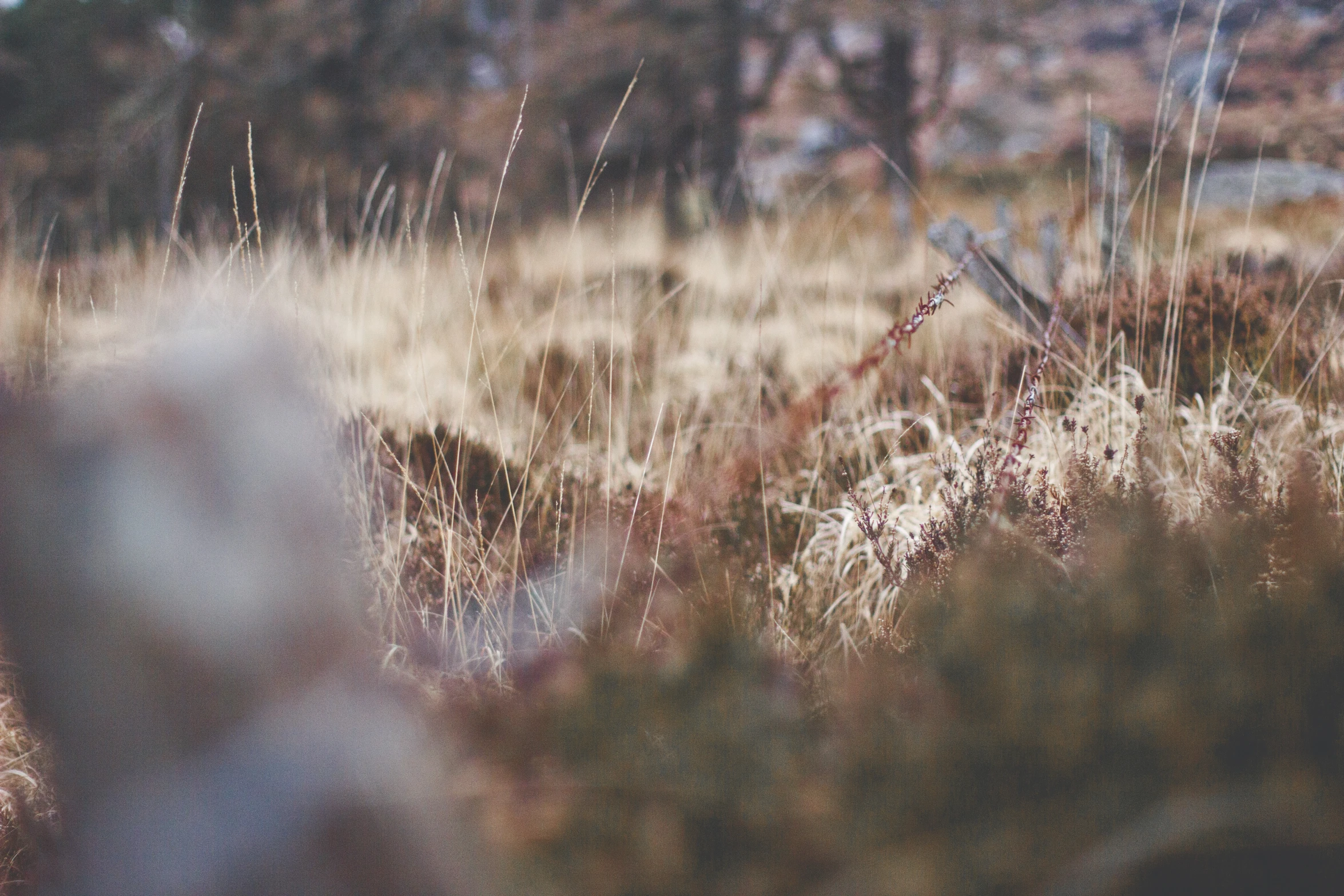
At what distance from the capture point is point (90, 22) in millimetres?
15156

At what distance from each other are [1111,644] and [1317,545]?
11.4 inches

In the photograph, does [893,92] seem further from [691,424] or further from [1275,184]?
[691,424]

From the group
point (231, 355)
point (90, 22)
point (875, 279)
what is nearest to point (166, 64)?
point (875, 279)

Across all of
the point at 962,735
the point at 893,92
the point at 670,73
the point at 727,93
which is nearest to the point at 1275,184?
the point at 893,92

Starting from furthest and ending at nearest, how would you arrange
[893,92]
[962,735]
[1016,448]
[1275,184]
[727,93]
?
1. [1275,184]
2. [727,93]
3. [893,92]
4. [1016,448]
5. [962,735]

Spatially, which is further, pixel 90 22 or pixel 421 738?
pixel 90 22

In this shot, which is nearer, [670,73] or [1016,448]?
[1016,448]

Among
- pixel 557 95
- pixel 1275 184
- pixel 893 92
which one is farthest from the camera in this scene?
pixel 1275 184

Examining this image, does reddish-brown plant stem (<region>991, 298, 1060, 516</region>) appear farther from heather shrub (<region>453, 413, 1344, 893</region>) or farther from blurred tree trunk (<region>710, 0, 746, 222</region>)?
blurred tree trunk (<region>710, 0, 746, 222</region>)

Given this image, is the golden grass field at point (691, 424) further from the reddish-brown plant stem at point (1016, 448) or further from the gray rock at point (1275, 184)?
the gray rock at point (1275, 184)

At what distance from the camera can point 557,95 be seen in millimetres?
8312

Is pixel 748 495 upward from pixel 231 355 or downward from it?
downward

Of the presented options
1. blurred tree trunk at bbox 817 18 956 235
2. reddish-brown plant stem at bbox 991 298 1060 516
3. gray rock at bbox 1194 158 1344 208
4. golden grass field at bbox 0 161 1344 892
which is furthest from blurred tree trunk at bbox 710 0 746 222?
reddish-brown plant stem at bbox 991 298 1060 516

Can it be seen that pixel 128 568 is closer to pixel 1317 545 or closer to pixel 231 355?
pixel 231 355
